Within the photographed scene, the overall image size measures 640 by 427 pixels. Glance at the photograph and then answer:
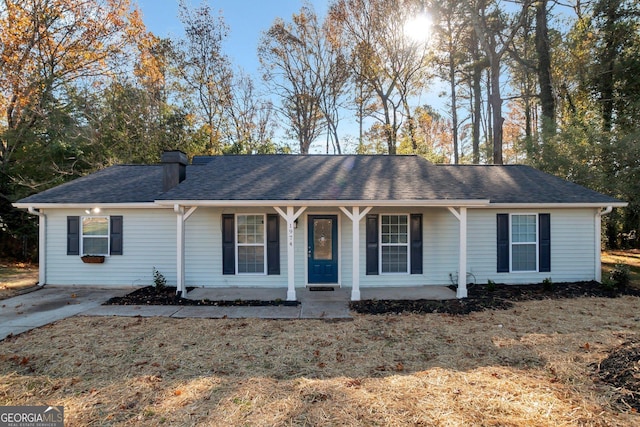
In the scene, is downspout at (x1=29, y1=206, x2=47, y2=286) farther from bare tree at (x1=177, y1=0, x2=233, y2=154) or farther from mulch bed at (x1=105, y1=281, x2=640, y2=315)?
bare tree at (x1=177, y1=0, x2=233, y2=154)

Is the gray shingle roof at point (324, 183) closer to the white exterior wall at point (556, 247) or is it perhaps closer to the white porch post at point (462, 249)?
the white porch post at point (462, 249)

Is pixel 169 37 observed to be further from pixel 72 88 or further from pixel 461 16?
pixel 461 16

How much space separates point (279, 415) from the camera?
10.2 feet

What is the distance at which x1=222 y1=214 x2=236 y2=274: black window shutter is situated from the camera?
8.51m

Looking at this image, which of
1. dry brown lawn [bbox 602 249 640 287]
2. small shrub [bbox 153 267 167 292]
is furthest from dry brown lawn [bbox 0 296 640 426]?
dry brown lawn [bbox 602 249 640 287]

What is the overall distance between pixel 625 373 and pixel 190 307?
7212 mm

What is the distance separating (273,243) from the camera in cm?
849

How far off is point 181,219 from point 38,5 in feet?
47.0

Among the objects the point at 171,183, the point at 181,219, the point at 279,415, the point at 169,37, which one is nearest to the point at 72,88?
the point at 169,37

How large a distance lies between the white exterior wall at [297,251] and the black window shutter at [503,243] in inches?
5.5

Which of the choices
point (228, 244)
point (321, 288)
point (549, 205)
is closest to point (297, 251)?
point (321, 288)

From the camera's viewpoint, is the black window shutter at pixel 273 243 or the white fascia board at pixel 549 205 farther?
the black window shutter at pixel 273 243

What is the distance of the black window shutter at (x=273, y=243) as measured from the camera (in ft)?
27.9

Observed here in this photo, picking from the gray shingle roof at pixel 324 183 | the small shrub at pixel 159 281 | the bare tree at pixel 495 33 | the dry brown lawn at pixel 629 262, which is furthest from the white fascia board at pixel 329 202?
the bare tree at pixel 495 33
